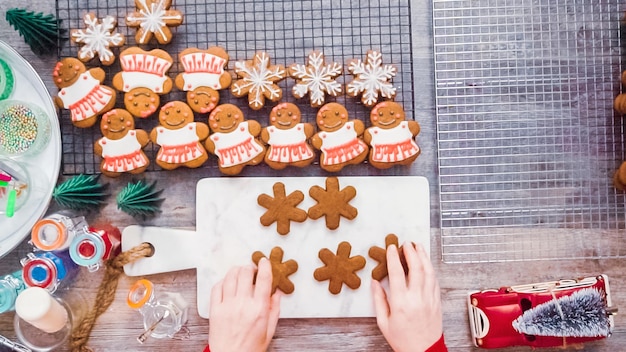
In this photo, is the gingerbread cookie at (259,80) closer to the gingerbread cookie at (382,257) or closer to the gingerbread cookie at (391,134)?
the gingerbread cookie at (391,134)

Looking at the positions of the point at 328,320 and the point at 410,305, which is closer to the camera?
the point at 410,305

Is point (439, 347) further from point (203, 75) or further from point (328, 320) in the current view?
point (203, 75)

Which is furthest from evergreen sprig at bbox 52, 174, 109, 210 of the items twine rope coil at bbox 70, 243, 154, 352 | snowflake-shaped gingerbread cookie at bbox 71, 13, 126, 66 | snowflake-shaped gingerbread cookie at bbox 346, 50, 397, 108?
snowflake-shaped gingerbread cookie at bbox 346, 50, 397, 108

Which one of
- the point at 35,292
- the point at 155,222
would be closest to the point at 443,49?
the point at 155,222

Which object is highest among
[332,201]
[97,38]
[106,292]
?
[97,38]

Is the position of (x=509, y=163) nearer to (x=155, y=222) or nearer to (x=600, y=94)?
(x=600, y=94)

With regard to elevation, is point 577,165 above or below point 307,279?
above

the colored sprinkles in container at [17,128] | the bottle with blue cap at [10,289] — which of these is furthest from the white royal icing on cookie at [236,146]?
the bottle with blue cap at [10,289]

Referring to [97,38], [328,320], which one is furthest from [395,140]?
[97,38]
